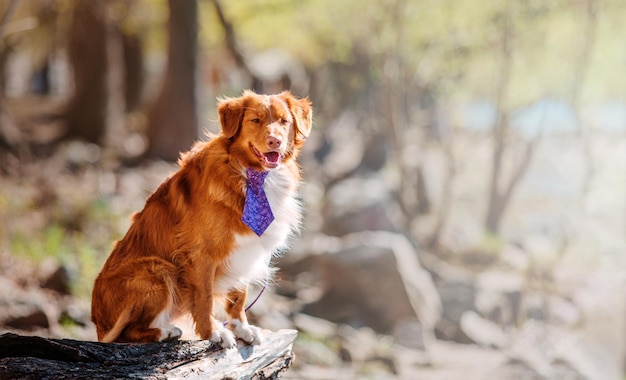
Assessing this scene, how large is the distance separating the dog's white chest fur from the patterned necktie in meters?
0.04

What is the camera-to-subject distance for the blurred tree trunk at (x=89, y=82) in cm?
1329

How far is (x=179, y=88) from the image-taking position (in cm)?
1154

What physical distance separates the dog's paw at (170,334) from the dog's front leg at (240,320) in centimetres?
27

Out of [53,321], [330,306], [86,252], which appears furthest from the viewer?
[330,306]

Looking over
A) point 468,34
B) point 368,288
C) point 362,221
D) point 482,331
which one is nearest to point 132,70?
point 468,34

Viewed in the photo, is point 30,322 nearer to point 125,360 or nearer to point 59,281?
point 59,281

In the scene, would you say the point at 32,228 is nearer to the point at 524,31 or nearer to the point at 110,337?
the point at 110,337

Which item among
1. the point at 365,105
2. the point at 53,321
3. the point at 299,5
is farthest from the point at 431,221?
the point at 53,321

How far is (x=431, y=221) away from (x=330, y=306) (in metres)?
6.58

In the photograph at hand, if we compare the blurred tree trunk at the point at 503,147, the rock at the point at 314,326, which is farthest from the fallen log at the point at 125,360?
the blurred tree trunk at the point at 503,147

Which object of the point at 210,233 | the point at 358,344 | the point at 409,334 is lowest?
the point at 210,233

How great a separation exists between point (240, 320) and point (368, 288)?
19.3 feet

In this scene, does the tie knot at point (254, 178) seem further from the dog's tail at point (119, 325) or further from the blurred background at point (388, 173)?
the blurred background at point (388, 173)

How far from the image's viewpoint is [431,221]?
1527 centimetres
